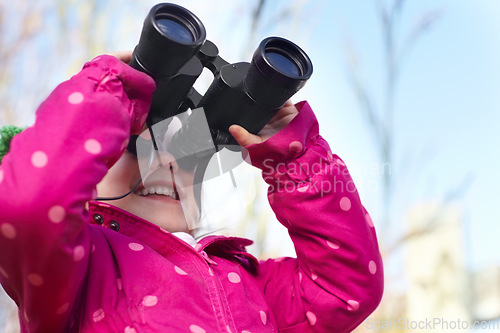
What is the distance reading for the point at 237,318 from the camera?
740 millimetres

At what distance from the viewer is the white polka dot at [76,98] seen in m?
0.64

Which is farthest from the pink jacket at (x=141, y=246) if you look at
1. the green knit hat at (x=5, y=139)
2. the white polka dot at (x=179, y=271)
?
the green knit hat at (x=5, y=139)

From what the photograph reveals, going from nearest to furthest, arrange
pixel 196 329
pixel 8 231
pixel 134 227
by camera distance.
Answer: pixel 8 231 < pixel 196 329 < pixel 134 227

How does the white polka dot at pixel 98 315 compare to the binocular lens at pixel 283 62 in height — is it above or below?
below

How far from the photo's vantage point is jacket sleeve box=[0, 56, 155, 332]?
583 mm

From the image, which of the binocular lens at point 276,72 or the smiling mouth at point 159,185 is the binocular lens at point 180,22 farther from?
the smiling mouth at point 159,185

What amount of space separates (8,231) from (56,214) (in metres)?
0.05

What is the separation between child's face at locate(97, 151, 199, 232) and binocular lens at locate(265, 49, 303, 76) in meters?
0.22

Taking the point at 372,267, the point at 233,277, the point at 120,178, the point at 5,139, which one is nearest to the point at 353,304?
the point at 372,267

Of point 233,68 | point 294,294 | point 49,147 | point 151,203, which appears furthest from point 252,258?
point 49,147

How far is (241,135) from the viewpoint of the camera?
2.65ft

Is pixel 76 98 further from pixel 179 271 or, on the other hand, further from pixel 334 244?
pixel 334 244

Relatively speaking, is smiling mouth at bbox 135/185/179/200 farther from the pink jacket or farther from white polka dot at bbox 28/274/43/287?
white polka dot at bbox 28/274/43/287

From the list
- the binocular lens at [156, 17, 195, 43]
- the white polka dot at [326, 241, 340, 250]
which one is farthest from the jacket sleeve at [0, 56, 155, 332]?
the white polka dot at [326, 241, 340, 250]
